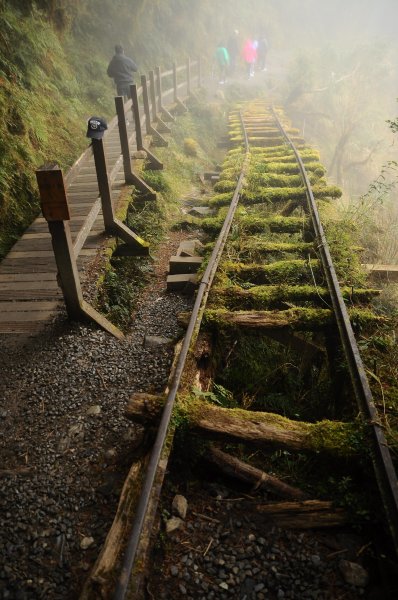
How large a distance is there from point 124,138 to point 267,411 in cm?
548

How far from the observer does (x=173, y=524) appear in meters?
2.31

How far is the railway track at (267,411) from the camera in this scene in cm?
211

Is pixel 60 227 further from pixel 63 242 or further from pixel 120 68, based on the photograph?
pixel 120 68

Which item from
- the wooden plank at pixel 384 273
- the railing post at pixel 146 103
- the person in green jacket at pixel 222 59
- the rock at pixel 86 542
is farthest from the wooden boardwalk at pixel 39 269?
the person in green jacket at pixel 222 59

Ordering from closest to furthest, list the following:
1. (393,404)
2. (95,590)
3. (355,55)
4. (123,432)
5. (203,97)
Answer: (95,590) < (393,404) < (123,432) < (203,97) < (355,55)

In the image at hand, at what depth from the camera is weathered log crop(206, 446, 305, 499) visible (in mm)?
Result: 2484

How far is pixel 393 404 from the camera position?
9.30ft

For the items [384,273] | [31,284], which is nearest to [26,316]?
[31,284]

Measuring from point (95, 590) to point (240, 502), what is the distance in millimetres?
1010

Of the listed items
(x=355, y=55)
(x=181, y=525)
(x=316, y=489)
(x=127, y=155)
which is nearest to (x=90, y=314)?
(x=181, y=525)

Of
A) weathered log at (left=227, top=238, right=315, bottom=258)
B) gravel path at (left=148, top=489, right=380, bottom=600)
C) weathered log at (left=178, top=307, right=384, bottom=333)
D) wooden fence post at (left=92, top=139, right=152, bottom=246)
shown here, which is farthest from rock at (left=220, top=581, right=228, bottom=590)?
wooden fence post at (left=92, top=139, right=152, bottom=246)

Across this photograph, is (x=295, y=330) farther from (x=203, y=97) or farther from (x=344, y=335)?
(x=203, y=97)

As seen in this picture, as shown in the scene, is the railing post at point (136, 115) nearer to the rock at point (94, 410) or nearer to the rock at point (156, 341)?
the rock at point (156, 341)

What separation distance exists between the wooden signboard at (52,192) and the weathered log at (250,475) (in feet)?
8.36
